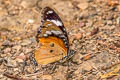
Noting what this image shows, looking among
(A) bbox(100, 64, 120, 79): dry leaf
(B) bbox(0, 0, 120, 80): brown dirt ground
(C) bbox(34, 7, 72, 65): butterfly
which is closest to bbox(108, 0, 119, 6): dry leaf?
(B) bbox(0, 0, 120, 80): brown dirt ground

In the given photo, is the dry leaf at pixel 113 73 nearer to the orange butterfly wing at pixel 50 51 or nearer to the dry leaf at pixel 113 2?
the orange butterfly wing at pixel 50 51

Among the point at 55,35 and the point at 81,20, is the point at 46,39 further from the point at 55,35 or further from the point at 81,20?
the point at 81,20

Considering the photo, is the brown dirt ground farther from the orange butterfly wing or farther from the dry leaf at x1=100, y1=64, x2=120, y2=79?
the orange butterfly wing

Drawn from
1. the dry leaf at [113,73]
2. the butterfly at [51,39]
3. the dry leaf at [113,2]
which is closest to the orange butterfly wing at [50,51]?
the butterfly at [51,39]

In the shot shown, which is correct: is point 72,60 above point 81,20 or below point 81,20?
below

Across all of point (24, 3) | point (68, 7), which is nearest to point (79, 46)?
point (68, 7)

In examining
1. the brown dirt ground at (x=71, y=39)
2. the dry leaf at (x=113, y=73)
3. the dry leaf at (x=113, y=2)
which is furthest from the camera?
the dry leaf at (x=113, y=2)

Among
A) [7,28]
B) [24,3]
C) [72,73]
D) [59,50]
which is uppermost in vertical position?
[24,3]
